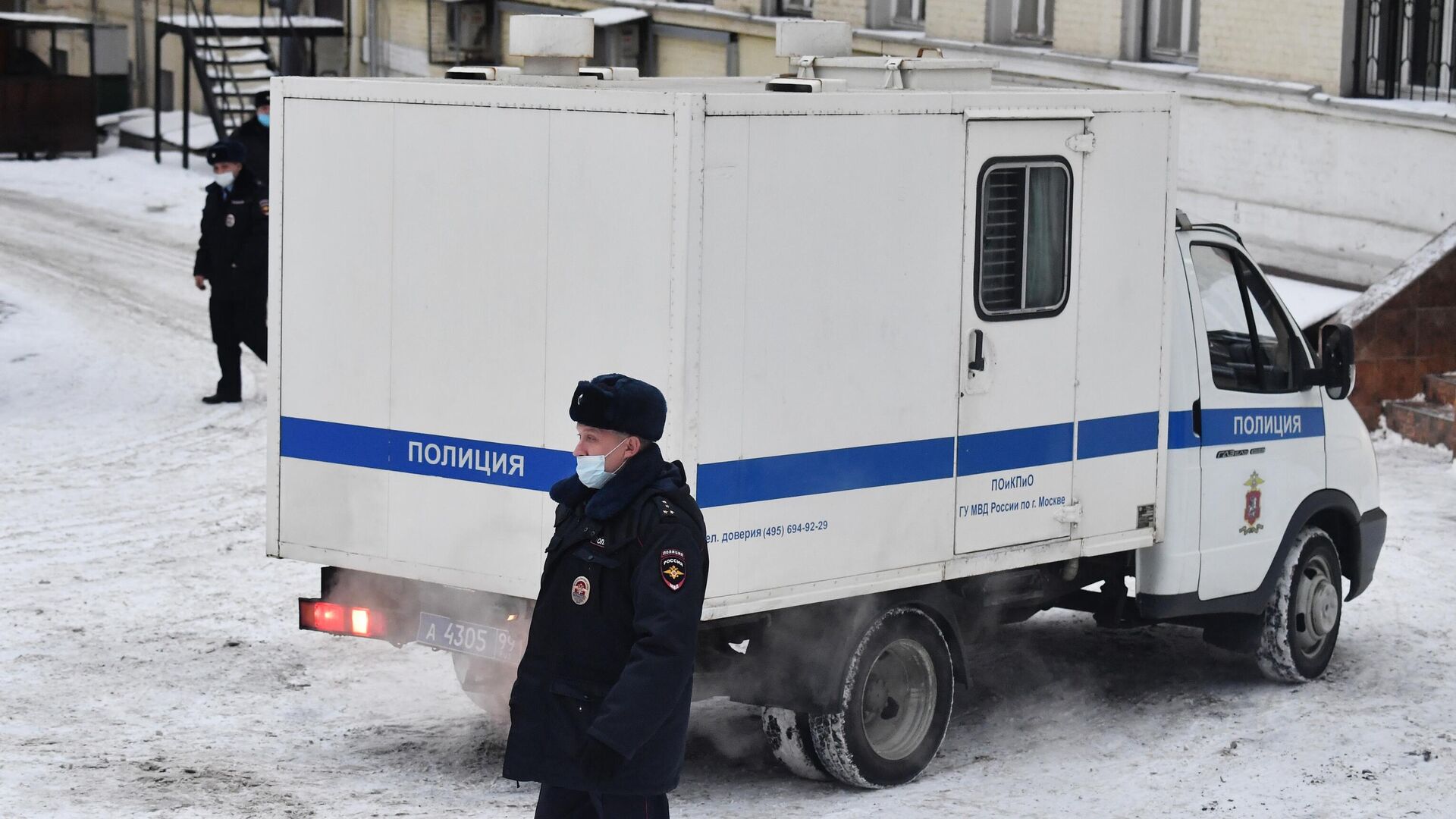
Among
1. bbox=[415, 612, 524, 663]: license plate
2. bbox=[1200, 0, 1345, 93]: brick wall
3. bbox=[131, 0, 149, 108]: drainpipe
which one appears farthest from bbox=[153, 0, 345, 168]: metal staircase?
bbox=[415, 612, 524, 663]: license plate

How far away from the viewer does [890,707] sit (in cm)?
768

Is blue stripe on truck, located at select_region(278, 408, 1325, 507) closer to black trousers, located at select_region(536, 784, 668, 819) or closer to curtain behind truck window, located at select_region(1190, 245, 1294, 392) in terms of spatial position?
curtain behind truck window, located at select_region(1190, 245, 1294, 392)

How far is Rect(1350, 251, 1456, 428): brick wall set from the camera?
1450cm

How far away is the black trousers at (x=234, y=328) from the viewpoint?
562 inches

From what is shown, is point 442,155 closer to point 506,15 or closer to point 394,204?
point 394,204

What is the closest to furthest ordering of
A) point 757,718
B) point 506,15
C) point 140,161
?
point 757,718, point 140,161, point 506,15

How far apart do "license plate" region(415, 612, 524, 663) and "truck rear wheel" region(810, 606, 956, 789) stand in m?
1.11

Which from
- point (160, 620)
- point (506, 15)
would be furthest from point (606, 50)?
point (160, 620)

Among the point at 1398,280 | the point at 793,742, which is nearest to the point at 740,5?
the point at 1398,280

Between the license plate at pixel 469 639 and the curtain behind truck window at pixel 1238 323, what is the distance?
3.23 metres

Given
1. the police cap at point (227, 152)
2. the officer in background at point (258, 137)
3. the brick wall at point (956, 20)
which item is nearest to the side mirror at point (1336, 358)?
the police cap at point (227, 152)

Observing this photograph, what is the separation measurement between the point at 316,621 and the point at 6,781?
118cm

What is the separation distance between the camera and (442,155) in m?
7.22

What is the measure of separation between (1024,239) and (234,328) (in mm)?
7993
